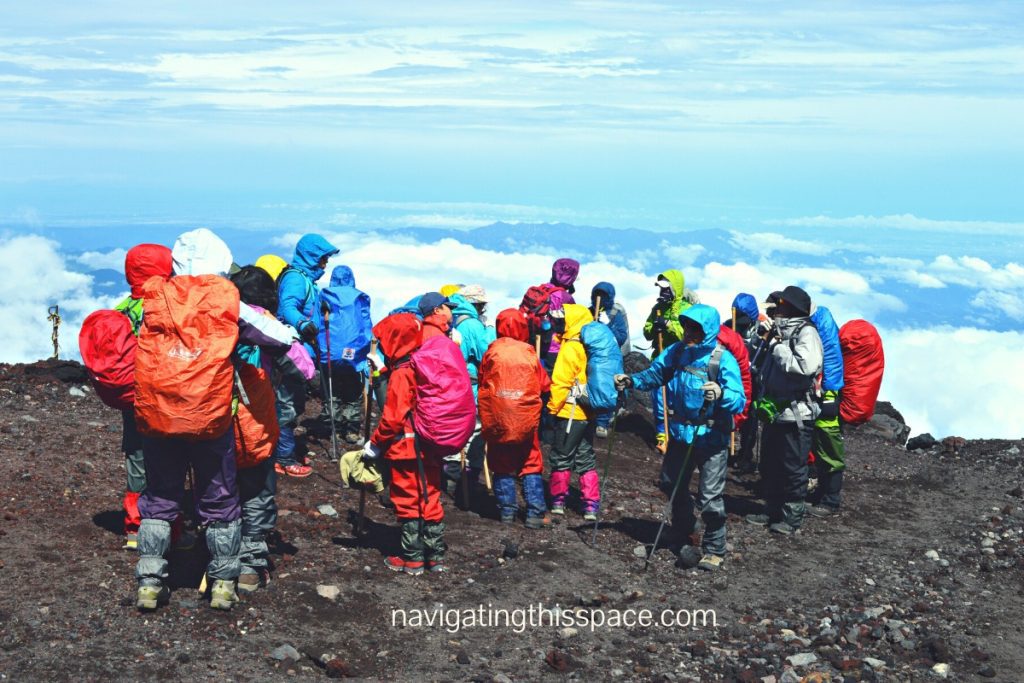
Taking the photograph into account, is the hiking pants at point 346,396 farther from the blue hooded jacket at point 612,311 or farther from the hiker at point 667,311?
the hiker at point 667,311

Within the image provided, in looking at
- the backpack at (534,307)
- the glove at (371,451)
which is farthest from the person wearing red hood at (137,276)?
the backpack at (534,307)

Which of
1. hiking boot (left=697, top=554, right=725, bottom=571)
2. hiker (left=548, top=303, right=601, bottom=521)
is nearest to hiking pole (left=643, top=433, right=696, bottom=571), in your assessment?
hiking boot (left=697, top=554, right=725, bottom=571)

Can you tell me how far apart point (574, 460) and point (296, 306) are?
3.87m

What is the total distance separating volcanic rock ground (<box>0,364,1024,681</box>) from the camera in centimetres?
773

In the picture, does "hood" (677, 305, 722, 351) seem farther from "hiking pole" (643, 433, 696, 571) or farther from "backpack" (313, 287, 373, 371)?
"backpack" (313, 287, 373, 371)

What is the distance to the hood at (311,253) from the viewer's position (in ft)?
41.1

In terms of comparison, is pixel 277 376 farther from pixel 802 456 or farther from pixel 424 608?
pixel 802 456

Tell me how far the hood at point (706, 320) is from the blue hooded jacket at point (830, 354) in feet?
7.47

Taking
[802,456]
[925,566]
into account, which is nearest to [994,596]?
[925,566]

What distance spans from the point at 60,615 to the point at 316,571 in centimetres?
225

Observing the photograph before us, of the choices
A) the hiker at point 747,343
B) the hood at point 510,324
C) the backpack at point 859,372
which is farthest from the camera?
the hiker at point 747,343

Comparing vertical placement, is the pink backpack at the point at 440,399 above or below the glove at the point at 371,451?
above

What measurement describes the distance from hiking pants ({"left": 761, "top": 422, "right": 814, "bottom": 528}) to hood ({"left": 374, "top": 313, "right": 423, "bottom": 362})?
4681mm

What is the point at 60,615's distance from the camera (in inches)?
312
